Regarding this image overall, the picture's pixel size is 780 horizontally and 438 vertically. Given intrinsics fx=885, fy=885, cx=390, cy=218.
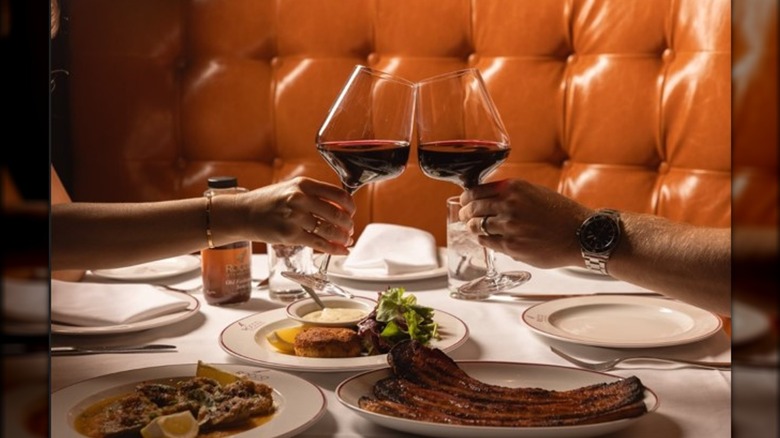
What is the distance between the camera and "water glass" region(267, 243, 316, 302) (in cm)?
132

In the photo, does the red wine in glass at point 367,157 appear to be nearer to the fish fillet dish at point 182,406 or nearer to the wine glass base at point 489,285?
the wine glass base at point 489,285

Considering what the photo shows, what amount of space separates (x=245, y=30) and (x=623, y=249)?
55.6 inches

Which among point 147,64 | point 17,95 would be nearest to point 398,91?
point 17,95

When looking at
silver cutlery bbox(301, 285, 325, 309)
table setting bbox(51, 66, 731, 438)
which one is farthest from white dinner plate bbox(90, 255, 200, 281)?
silver cutlery bbox(301, 285, 325, 309)

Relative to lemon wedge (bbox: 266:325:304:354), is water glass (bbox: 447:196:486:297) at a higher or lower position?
higher

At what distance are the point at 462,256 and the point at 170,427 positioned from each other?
689 millimetres

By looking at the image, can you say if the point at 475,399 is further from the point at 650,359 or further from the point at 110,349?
the point at 110,349

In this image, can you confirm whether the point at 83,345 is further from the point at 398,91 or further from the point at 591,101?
the point at 591,101

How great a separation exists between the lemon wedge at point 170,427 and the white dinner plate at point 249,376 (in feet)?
0.16

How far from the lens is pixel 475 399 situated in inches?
30.4

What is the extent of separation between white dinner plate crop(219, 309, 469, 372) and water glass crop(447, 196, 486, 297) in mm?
168

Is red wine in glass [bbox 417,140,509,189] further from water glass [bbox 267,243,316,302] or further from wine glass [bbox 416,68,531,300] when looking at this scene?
water glass [bbox 267,243,316,302]

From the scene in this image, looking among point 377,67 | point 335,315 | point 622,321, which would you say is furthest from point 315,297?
point 377,67

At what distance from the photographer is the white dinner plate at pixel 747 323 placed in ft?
0.52
